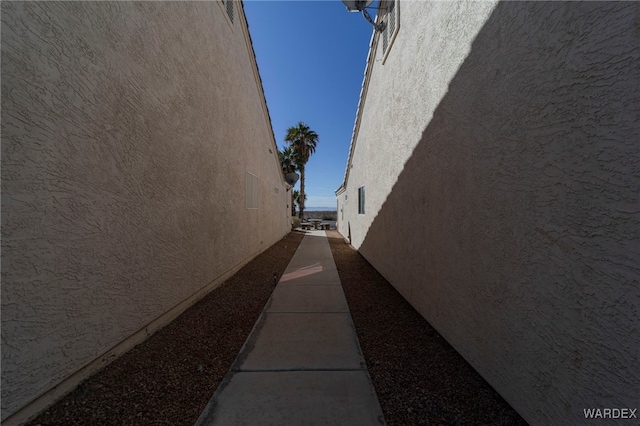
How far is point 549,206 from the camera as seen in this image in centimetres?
167

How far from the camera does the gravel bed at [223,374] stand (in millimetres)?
1995

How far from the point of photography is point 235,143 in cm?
671

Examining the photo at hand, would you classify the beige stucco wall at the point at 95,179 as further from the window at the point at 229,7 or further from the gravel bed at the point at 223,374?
the window at the point at 229,7

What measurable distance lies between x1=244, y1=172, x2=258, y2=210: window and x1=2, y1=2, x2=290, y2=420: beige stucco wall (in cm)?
300

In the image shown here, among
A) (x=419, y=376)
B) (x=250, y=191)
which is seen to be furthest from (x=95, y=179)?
(x=250, y=191)

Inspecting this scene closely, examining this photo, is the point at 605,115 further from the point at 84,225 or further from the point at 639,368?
the point at 84,225

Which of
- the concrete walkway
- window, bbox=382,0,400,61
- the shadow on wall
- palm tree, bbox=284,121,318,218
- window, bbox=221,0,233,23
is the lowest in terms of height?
the concrete walkway

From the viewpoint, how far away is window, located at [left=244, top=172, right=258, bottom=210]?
7906 mm

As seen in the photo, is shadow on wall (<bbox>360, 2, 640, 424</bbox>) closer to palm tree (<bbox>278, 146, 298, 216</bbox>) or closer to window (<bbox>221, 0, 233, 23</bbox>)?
window (<bbox>221, 0, 233, 23</bbox>)

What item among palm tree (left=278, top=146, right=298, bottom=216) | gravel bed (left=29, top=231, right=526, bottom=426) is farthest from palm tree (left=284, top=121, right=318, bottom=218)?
gravel bed (left=29, top=231, right=526, bottom=426)

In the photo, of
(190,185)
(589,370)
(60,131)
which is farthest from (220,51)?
(589,370)

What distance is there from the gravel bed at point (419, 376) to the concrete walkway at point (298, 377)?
0.16 m

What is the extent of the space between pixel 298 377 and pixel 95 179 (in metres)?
2.66

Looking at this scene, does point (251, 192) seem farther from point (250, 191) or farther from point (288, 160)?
point (288, 160)
